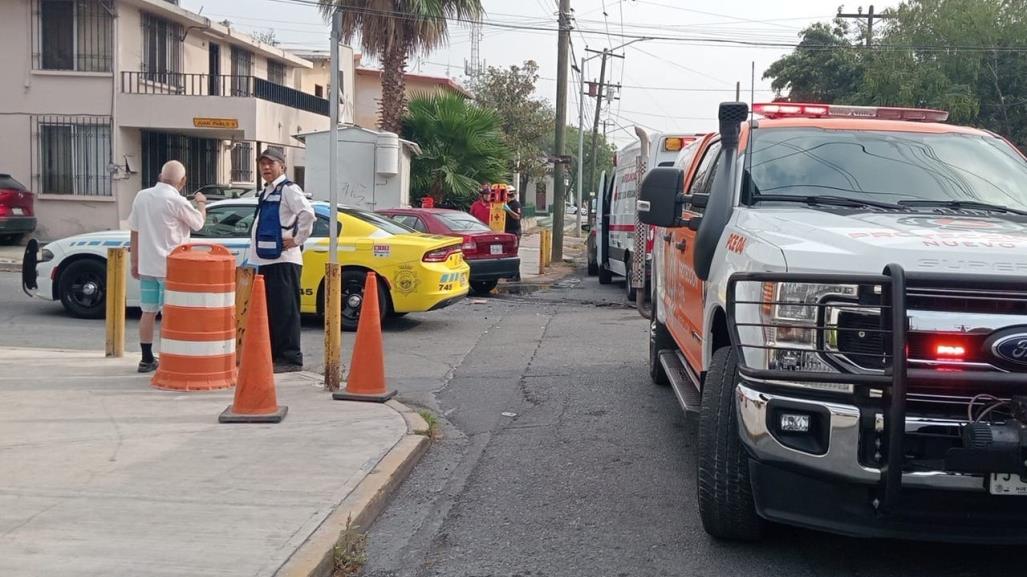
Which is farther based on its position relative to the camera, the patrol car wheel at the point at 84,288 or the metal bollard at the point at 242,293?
the patrol car wheel at the point at 84,288

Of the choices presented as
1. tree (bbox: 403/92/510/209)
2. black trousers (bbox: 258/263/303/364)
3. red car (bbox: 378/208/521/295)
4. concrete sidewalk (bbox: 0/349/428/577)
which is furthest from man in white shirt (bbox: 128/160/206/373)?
tree (bbox: 403/92/510/209)

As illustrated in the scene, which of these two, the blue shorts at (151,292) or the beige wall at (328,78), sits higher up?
the beige wall at (328,78)

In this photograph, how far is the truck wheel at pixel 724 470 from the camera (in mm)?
4750

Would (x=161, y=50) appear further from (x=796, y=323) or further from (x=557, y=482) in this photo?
(x=796, y=323)

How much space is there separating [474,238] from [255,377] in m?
9.04

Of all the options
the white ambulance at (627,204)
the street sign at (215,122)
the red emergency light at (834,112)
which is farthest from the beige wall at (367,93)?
the red emergency light at (834,112)

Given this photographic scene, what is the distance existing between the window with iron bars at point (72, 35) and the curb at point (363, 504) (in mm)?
20735

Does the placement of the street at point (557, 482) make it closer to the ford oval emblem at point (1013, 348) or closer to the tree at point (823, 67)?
the ford oval emblem at point (1013, 348)

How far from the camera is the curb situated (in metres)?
4.61

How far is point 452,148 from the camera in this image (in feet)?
93.0

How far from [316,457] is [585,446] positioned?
1.79 meters

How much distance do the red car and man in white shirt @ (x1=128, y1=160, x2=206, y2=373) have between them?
6.88 m

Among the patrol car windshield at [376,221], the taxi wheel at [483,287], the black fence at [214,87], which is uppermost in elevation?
the black fence at [214,87]

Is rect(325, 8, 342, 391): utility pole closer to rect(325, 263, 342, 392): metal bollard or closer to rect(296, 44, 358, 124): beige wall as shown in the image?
rect(325, 263, 342, 392): metal bollard
